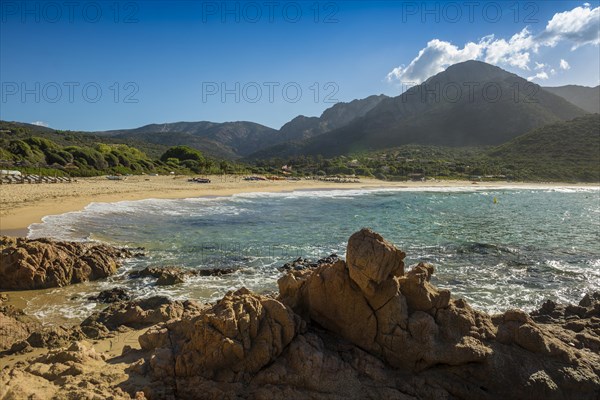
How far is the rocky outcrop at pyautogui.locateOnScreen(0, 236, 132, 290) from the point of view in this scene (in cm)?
989

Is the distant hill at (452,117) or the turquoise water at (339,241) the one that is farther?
the distant hill at (452,117)

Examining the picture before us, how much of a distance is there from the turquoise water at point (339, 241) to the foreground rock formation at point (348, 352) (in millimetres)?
3959

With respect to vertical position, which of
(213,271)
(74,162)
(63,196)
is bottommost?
(213,271)

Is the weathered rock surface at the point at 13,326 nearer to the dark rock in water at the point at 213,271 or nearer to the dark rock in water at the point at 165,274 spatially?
the dark rock in water at the point at 165,274

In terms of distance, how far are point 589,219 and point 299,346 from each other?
28.5 meters

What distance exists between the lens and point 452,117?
150500mm

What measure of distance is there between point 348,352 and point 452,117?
16031 centimetres

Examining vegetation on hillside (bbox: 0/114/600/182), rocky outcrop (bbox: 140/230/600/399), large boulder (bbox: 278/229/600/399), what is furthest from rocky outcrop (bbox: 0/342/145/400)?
vegetation on hillside (bbox: 0/114/600/182)

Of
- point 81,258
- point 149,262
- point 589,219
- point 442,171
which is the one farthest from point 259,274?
point 442,171

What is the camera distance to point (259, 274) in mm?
12391

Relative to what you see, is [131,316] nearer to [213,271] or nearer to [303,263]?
[213,271]

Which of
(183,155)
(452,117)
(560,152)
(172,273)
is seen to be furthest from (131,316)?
(452,117)

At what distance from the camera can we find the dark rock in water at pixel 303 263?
1295cm

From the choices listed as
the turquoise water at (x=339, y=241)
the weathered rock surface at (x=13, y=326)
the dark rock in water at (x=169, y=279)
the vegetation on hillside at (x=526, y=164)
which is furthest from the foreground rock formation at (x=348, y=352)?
the vegetation on hillside at (x=526, y=164)
